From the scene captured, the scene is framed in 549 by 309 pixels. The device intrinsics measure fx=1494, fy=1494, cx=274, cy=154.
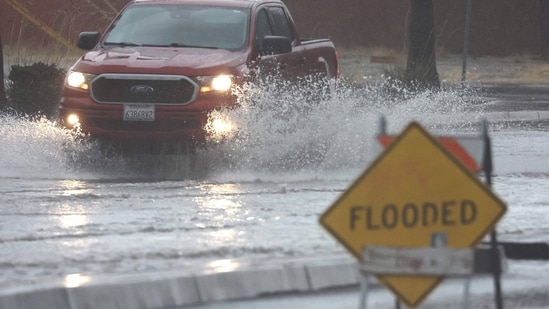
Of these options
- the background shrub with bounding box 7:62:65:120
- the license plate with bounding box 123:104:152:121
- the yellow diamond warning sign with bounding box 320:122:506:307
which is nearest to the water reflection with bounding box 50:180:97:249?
the license plate with bounding box 123:104:152:121

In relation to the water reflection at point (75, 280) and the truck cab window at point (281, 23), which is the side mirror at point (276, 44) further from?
the water reflection at point (75, 280)

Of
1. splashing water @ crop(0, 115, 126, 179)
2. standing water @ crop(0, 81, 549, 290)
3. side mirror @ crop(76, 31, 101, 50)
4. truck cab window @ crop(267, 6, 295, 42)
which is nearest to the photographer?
standing water @ crop(0, 81, 549, 290)

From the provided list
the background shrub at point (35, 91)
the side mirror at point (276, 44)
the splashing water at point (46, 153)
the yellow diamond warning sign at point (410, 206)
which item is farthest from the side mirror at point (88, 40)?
the yellow diamond warning sign at point (410, 206)

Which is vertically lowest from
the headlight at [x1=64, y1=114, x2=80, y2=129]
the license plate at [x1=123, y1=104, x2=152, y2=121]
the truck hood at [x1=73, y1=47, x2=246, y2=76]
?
the headlight at [x1=64, y1=114, x2=80, y2=129]

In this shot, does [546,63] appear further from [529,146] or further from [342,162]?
[342,162]

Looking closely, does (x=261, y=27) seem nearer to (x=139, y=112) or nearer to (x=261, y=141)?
(x=261, y=141)

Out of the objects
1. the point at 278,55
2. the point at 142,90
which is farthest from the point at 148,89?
the point at 278,55

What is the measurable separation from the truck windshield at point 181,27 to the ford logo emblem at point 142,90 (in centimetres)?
100

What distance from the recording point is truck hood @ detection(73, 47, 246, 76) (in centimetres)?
1370

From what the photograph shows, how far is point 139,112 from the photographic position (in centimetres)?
1361

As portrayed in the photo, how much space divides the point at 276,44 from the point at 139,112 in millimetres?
1725

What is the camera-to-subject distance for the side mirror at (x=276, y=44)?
14570 mm

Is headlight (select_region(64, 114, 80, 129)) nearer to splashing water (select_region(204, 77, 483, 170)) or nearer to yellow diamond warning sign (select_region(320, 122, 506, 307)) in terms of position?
splashing water (select_region(204, 77, 483, 170))

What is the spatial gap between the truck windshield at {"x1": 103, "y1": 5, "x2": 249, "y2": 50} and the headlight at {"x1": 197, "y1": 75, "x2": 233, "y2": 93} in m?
0.88
